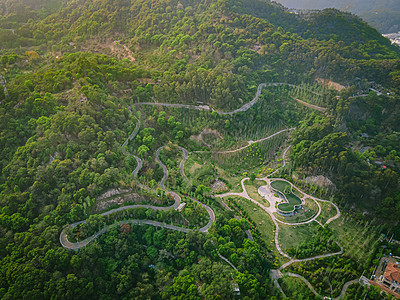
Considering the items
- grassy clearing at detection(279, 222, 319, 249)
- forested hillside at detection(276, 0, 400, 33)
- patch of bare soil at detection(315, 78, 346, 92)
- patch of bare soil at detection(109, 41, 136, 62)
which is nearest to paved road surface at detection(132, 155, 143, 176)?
grassy clearing at detection(279, 222, 319, 249)

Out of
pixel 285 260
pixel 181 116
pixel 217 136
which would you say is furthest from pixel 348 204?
pixel 181 116

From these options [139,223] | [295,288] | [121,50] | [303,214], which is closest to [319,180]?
[303,214]

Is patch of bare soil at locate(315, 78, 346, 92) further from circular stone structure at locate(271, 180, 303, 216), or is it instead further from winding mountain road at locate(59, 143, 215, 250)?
winding mountain road at locate(59, 143, 215, 250)

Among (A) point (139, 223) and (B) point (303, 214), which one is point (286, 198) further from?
(A) point (139, 223)

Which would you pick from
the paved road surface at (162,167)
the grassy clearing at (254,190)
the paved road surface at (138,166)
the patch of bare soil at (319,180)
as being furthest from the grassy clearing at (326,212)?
the paved road surface at (138,166)

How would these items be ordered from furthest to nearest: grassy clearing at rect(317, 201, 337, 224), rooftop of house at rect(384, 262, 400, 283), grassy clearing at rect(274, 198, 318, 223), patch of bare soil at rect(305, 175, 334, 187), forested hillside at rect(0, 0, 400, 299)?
patch of bare soil at rect(305, 175, 334, 187) → grassy clearing at rect(317, 201, 337, 224) → grassy clearing at rect(274, 198, 318, 223) → rooftop of house at rect(384, 262, 400, 283) → forested hillside at rect(0, 0, 400, 299)
